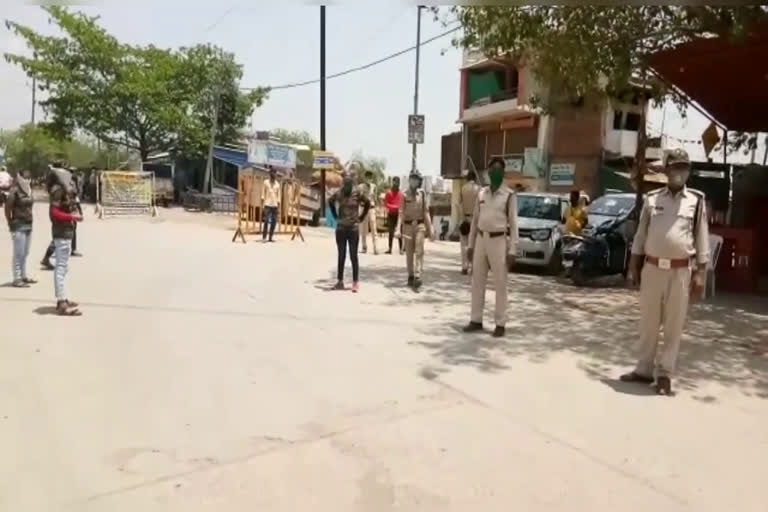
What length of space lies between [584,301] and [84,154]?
237 feet

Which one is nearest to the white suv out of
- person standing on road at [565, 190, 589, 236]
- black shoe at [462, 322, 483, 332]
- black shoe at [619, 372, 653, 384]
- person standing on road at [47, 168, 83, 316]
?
person standing on road at [565, 190, 589, 236]

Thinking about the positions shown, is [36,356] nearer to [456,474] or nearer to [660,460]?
[456,474]

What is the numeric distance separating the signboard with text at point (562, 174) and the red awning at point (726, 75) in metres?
12.7

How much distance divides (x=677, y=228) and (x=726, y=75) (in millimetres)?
7877

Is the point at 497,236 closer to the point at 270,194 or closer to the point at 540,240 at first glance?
the point at 540,240

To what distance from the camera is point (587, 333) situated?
25.2 feet

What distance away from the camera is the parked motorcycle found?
11.9 m

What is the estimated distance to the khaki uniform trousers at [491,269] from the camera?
7.12m

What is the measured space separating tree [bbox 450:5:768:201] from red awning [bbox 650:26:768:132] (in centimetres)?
32

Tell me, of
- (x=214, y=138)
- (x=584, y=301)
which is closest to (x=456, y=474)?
(x=584, y=301)

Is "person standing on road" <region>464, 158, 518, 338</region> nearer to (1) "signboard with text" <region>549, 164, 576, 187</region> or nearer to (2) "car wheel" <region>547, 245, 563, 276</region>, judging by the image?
(2) "car wheel" <region>547, 245, 563, 276</region>

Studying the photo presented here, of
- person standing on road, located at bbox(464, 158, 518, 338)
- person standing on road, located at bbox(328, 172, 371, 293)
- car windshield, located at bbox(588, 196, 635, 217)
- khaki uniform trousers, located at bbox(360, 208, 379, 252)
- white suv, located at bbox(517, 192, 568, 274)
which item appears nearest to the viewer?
person standing on road, located at bbox(464, 158, 518, 338)

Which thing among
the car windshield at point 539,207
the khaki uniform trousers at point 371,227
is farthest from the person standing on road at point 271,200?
the car windshield at point 539,207

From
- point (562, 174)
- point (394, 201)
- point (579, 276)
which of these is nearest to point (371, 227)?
point (394, 201)
